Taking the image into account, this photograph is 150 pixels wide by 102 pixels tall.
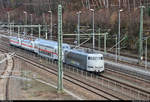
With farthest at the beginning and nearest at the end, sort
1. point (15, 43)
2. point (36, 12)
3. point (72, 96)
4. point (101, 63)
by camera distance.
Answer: point (36, 12) < point (15, 43) < point (101, 63) < point (72, 96)

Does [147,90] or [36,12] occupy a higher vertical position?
[36,12]

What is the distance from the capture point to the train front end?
3139 cm

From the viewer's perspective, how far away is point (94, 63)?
31.4 meters

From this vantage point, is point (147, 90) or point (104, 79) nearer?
point (147, 90)

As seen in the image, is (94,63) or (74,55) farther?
(74,55)

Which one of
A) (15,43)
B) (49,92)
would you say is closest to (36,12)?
(15,43)

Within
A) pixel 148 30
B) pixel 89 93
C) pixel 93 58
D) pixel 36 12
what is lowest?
pixel 89 93

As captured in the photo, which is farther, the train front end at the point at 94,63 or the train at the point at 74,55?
the train at the point at 74,55

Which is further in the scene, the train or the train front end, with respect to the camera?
the train

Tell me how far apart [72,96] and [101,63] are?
10456 millimetres

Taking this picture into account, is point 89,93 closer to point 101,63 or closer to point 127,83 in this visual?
point 127,83

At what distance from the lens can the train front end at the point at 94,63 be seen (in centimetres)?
3139

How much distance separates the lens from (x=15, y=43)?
6606 centimetres

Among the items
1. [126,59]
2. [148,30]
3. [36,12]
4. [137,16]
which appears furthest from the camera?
[36,12]
